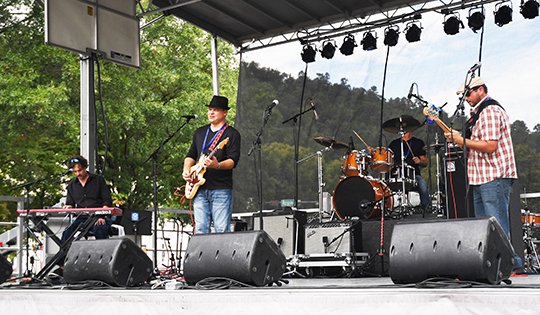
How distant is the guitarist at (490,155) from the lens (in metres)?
5.23

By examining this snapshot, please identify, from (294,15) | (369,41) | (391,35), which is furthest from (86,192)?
(391,35)

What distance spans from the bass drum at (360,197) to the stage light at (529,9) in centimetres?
326

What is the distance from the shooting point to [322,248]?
25.9 feet

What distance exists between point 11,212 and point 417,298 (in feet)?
52.9

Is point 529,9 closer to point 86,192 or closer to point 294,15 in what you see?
point 294,15

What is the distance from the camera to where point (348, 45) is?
33.8 ft

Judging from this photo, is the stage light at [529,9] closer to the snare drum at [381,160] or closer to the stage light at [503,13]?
the stage light at [503,13]

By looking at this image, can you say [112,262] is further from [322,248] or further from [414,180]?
[414,180]

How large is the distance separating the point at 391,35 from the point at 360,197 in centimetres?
317

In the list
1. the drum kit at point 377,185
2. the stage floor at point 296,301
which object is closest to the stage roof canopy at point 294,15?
the drum kit at point 377,185

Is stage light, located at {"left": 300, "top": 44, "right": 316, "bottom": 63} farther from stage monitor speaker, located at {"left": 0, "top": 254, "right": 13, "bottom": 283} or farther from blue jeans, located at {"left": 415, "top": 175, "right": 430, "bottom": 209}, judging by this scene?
stage monitor speaker, located at {"left": 0, "top": 254, "right": 13, "bottom": 283}

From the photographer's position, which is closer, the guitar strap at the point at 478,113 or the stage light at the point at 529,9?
the guitar strap at the point at 478,113

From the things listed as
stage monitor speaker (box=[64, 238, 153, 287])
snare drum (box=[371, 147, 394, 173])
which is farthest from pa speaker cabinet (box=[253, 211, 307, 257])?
stage monitor speaker (box=[64, 238, 153, 287])

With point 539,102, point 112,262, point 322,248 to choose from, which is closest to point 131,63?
point 322,248
